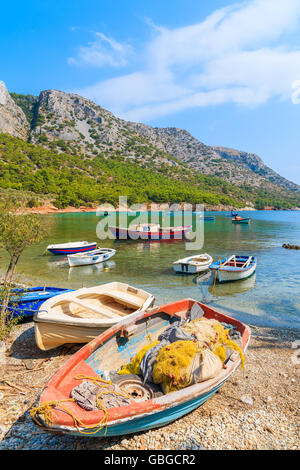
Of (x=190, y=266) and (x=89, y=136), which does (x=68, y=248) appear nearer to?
(x=190, y=266)

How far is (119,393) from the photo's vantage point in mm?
4238

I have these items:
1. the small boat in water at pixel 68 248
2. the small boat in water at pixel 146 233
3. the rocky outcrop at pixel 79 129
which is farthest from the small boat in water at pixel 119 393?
the rocky outcrop at pixel 79 129

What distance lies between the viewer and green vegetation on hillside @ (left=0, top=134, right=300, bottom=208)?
8769 centimetres

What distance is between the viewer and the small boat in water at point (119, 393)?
3.51 meters

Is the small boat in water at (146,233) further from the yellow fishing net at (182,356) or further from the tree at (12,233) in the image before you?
the yellow fishing net at (182,356)

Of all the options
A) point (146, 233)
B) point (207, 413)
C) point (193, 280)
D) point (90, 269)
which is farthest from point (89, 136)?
point (207, 413)

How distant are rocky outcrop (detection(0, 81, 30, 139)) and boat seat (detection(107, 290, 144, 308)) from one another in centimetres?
14550

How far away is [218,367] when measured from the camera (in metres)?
4.89

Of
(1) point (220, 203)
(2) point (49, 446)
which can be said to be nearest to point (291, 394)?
(2) point (49, 446)

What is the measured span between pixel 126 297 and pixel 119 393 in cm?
469

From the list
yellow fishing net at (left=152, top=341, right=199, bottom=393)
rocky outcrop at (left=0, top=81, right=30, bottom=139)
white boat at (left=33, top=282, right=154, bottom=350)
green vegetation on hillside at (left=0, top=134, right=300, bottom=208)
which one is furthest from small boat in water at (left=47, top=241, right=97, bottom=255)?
rocky outcrop at (left=0, top=81, right=30, bottom=139)

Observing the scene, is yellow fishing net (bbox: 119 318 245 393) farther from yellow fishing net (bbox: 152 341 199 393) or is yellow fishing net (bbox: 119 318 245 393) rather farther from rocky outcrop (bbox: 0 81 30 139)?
rocky outcrop (bbox: 0 81 30 139)

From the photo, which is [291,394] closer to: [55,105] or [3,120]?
[3,120]

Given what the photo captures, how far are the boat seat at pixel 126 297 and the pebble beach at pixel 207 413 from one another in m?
2.17
